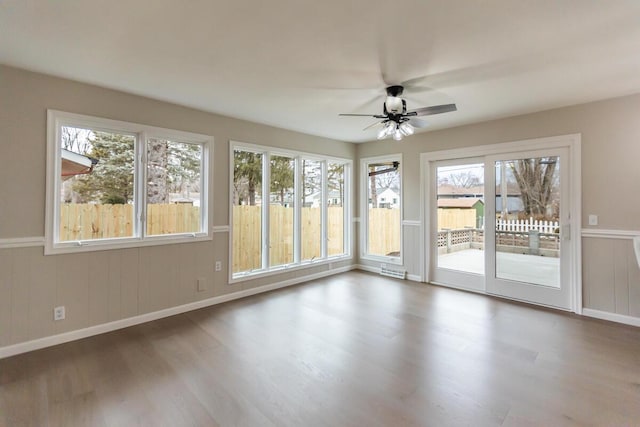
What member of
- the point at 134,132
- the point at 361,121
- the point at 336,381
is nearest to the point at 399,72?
the point at 361,121

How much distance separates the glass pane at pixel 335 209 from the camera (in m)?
5.82

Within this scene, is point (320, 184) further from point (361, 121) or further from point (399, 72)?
point (399, 72)

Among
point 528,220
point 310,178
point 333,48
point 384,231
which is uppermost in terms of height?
point 333,48

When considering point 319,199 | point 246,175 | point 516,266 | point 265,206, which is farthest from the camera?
point 319,199

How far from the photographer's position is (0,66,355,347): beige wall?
8.86 ft

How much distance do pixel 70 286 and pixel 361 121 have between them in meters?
4.00

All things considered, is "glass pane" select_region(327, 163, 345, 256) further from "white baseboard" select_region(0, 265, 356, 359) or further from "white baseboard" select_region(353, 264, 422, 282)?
"white baseboard" select_region(0, 265, 356, 359)

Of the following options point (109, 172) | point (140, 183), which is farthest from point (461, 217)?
point (109, 172)

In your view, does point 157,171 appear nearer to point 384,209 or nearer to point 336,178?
point 336,178

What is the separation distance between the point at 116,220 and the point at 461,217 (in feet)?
15.7

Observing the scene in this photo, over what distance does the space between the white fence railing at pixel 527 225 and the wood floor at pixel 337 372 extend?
1.08 meters

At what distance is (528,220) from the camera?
4.14 metres

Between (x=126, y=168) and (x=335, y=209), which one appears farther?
(x=335, y=209)

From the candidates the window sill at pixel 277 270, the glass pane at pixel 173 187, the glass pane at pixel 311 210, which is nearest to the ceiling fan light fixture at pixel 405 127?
the glass pane at pixel 311 210
